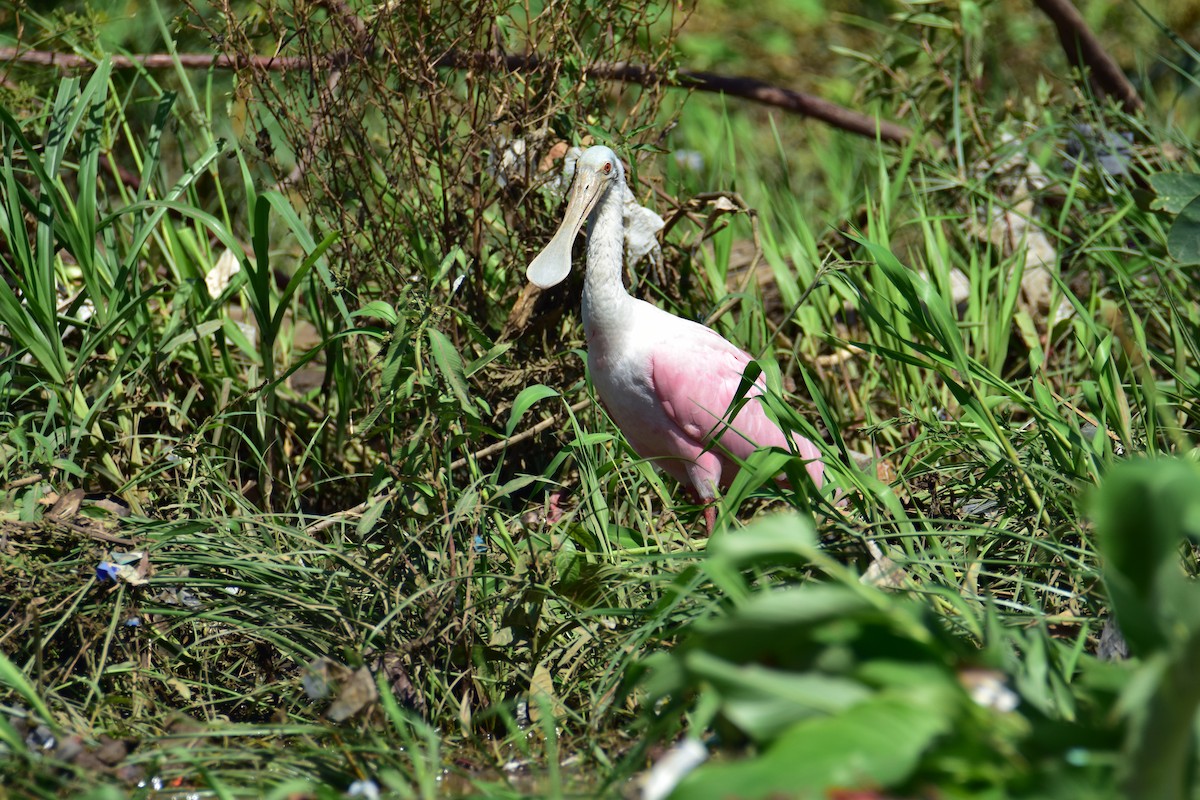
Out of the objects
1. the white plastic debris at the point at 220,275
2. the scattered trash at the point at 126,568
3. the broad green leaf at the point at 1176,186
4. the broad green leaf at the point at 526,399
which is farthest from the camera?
the white plastic debris at the point at 220,275

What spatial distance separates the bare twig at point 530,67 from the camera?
335 centimetres

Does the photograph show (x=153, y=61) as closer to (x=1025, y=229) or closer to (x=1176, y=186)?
(x=1025, y=229)

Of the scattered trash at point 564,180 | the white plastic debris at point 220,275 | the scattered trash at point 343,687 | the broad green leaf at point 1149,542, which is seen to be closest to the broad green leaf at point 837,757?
the broad green leaf at point 1149,542

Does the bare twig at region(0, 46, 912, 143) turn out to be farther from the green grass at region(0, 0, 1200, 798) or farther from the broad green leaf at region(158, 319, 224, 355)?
the broad green leaf at region(158, 319, 224, 355)

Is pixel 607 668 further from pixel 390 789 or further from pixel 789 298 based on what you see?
pixel 789 298

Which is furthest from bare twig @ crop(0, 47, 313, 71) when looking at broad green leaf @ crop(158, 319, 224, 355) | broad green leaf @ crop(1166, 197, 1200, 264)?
broad green leaf @ crop(1166, 197, 1200, 264)

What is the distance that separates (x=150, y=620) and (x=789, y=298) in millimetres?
2482

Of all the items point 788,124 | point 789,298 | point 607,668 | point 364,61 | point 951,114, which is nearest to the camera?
point 607,668

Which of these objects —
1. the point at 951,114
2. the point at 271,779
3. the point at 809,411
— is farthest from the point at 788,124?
the point at 271,779

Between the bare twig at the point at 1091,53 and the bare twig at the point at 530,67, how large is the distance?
79mm

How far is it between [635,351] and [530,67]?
89cm

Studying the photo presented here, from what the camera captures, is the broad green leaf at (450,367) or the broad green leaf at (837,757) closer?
the broad green leaf at (837,757)

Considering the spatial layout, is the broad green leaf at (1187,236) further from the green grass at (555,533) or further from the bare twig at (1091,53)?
the bare twig at (1091,53)

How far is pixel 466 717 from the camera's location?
7.48 ft
